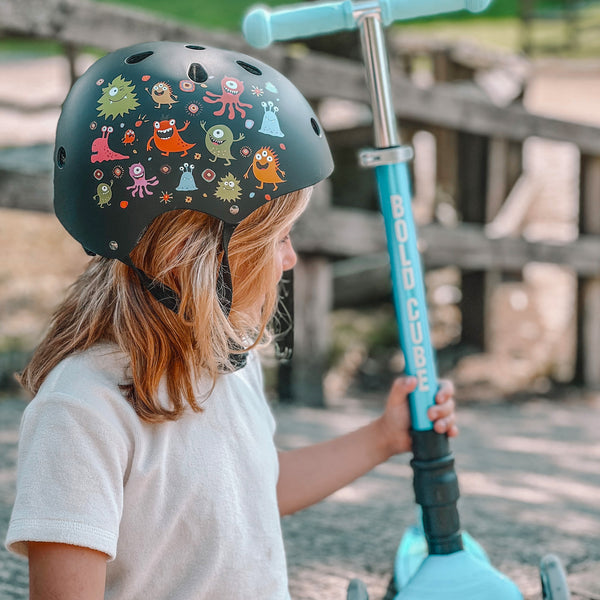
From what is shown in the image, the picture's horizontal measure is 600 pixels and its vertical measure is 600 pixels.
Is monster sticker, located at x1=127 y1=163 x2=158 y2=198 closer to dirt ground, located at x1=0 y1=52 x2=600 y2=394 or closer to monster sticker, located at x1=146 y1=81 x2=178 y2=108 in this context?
monster sticker, located at x1=146 y1=81 x2=178 y2=108

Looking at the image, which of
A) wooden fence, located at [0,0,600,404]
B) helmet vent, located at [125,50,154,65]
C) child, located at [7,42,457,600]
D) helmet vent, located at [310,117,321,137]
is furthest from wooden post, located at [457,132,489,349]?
helmet vent, located at [125,50,154,65]

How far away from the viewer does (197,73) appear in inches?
61.8

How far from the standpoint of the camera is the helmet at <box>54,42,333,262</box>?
1487mm

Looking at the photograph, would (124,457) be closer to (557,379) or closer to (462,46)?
(557,379)

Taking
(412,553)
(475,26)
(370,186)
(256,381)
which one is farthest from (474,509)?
(475,26)

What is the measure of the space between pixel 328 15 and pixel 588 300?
12.9 ft

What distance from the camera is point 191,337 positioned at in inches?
59.1

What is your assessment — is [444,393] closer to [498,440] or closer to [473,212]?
[498,440]

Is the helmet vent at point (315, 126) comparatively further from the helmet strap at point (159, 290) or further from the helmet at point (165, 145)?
the helmet strap at point (159, 290)

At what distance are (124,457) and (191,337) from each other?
0.79ft

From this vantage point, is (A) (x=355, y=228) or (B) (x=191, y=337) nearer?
(B) (x=191, y=337)

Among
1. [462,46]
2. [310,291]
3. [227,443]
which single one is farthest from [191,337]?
[462,46]

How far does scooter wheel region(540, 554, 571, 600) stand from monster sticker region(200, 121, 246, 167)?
3.65 ft

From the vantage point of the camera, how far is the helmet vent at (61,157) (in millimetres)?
1565
